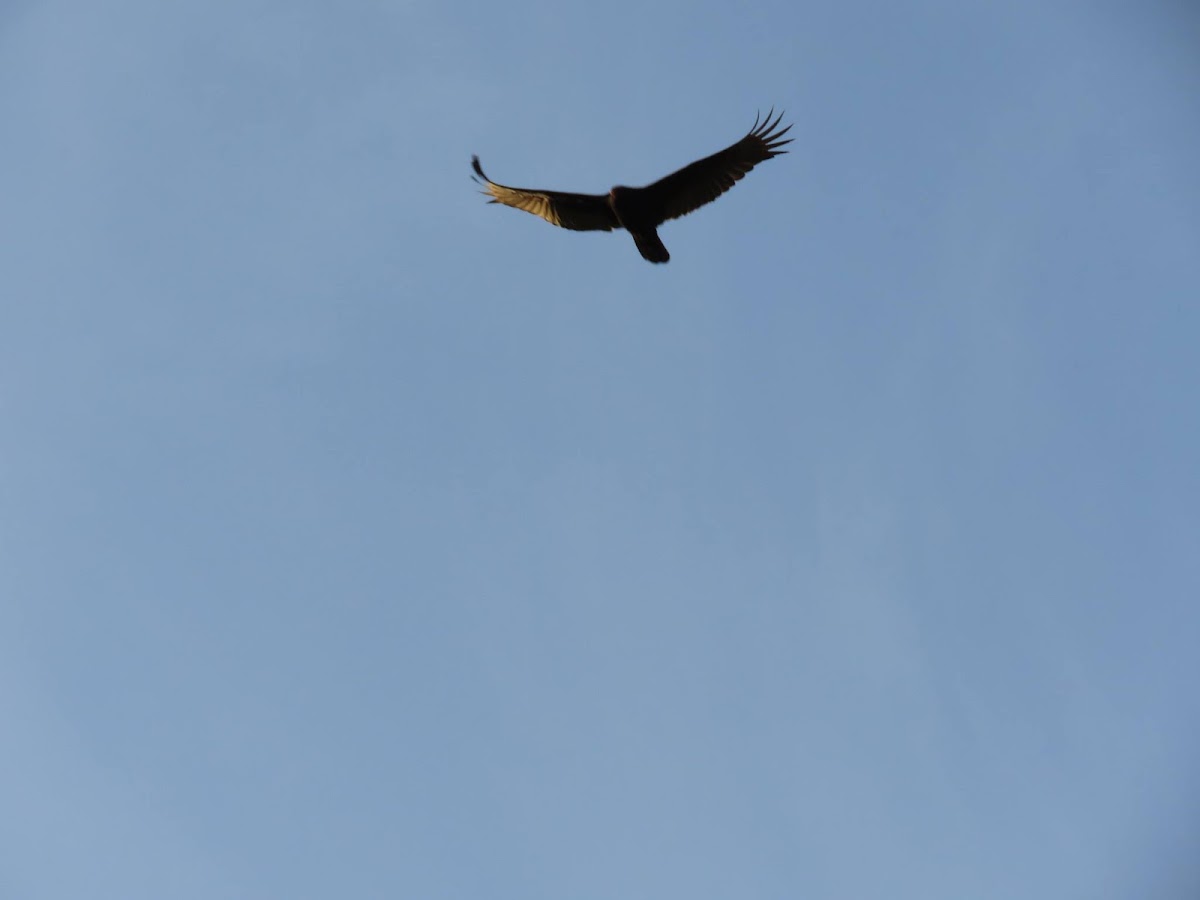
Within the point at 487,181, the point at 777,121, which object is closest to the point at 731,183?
the point at 777,121

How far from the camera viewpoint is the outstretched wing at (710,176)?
1705cm

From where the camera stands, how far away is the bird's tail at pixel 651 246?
56.2 ft

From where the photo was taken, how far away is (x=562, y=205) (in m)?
17.9

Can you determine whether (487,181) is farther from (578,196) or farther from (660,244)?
(660,244)

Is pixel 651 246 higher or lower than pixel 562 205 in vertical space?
lower

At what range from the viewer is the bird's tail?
1714 cm

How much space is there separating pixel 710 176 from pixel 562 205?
2.86 m

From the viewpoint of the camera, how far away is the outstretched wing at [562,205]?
→ 57.7 ft

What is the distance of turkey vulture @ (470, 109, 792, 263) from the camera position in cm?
1692

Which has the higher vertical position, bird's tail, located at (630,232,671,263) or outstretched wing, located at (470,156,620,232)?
outstretched wing, located at (470,156,620,232)

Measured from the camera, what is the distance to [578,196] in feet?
57.4

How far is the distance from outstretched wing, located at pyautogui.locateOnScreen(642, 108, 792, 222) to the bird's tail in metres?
0.48

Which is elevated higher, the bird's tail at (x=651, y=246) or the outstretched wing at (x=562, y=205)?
the outstretched wing at (x=562, y=205)

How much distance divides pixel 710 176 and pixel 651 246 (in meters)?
1.76
